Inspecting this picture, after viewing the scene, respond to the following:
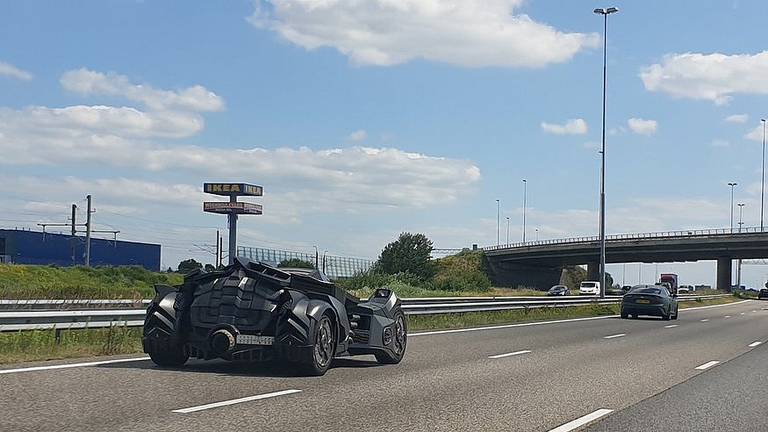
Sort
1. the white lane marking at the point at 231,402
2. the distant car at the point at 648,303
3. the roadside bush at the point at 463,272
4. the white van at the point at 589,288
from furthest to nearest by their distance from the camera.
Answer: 1. the white van at the point at 589,288
2. the roadside bush at the point at 463,272
3. the distant car at the point at 648,303
4. the white lane marking at the point at 231,402

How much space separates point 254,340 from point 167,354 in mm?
1373

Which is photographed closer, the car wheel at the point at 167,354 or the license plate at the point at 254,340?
the license plate at the point at 254,340

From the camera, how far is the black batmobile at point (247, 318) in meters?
12.2

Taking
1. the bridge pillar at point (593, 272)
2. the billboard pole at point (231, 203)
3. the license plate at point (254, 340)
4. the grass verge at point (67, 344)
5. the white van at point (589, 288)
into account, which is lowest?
the white van at point (589, 288)

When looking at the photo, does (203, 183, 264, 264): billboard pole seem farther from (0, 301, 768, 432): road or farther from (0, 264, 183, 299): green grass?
(0, 301, 768, 432): road

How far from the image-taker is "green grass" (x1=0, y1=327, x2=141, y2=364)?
45.6 feet

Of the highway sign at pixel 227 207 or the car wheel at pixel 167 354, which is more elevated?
the highway sign at pixel 227 207

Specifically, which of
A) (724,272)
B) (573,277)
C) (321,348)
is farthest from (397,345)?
(573,277)

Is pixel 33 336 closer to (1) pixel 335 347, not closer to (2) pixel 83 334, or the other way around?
(2) pixel 83 334

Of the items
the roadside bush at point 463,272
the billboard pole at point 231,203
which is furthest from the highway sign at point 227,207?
the roadside bush at point 463,272

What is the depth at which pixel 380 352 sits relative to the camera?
14727 millimetres

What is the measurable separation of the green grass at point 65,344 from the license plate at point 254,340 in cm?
331

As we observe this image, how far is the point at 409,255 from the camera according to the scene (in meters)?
121

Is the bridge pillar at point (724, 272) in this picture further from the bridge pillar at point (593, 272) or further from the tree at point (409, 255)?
the tree at point (409, 255)
